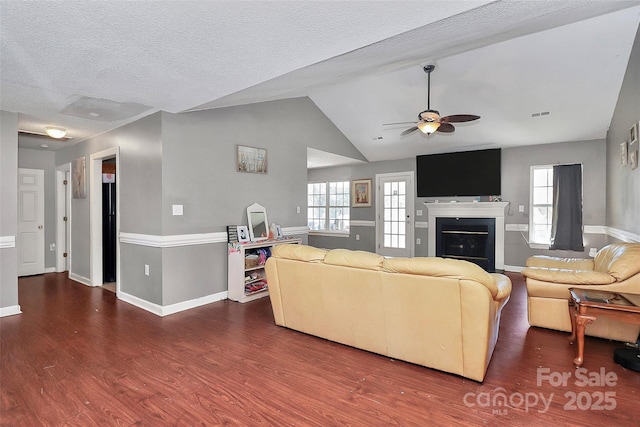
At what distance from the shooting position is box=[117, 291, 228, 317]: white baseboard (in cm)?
381

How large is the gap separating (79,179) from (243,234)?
3070mm

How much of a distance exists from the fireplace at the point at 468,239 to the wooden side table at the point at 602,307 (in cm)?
397

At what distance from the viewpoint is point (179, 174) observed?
3.93 meters

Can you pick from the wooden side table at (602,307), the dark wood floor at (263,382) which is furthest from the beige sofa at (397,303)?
the wooden side table at (602,307)

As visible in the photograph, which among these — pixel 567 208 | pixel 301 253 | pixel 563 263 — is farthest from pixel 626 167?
pixel 301 253

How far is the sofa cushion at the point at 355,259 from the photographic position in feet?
8.43

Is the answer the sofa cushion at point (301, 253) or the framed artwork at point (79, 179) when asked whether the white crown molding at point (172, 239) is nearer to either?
the sofa cushion at point (301, 253)

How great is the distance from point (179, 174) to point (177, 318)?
5.51 ft

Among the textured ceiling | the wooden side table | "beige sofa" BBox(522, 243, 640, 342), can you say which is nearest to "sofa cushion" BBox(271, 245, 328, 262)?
the textured ceiling

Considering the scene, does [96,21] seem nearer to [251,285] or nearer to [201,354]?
[201,354]

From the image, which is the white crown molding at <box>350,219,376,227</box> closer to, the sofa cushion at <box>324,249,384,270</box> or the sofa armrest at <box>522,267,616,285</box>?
the sofa armrest at <box>522,267,616,285</box>

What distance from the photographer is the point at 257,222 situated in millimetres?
4797

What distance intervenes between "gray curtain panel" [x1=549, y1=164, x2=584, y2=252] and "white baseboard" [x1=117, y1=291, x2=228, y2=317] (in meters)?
5.81

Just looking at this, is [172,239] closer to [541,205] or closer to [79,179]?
[79,179]
